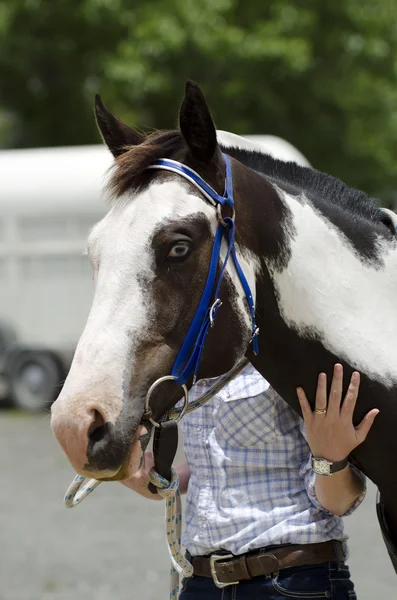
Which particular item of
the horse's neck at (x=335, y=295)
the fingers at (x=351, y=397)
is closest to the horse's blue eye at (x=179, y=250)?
the horse's neck at (x=335, y=295)

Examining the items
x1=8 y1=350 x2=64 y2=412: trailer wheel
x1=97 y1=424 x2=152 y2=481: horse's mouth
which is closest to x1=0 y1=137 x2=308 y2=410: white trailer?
x1=8 y1=350 x2=64 y2=412: trailer wheel

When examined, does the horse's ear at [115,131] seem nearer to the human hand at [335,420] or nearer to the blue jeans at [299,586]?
the human hand at [335,420]

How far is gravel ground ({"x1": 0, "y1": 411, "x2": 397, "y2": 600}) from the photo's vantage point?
5191 millimetres

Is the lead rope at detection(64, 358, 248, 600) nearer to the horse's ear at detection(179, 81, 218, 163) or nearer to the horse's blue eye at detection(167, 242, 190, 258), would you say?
the horse's blue eye at detection(167, 242, 190, 258)

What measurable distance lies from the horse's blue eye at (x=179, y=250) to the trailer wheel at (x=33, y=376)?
30.0ft

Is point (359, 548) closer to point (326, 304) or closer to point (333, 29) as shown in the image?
point (326, 304)

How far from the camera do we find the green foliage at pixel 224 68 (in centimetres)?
1184

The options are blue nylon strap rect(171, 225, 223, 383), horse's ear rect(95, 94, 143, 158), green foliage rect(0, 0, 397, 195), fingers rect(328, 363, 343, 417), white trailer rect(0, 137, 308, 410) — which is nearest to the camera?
blue nylon strap rect(171, 225, 223, 383)

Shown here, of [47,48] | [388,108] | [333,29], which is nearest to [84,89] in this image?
[47,48]

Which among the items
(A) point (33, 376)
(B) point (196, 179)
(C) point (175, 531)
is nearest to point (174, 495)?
(C) point (175, 531)

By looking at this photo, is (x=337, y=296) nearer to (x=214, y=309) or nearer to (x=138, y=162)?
(x=214, y=309)

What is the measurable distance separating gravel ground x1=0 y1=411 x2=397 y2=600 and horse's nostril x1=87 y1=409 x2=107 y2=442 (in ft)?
11.7

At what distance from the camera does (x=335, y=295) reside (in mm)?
2041

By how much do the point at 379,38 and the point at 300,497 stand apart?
12122 millimetres
